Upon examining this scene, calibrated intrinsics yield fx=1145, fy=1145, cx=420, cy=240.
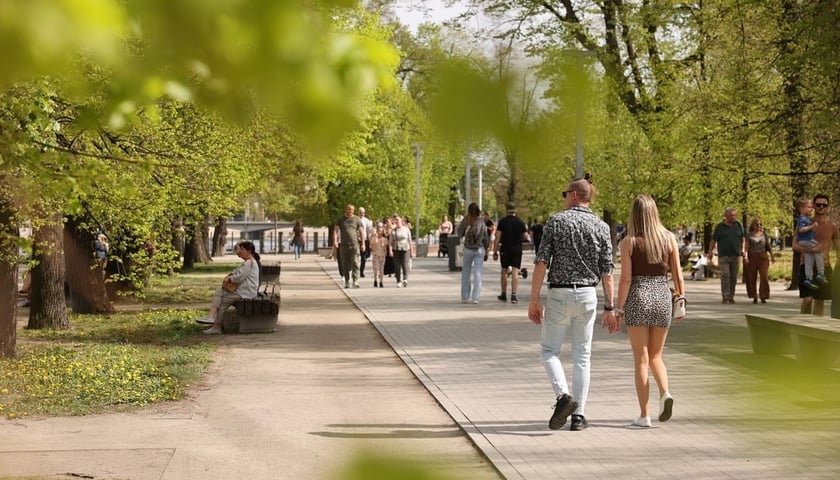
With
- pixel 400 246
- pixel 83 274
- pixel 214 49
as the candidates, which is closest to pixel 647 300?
pixel 214 49

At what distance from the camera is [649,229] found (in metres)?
9.33

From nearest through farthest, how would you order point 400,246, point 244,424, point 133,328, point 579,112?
point 579,112 < point 244,424 < point 133,328 < point 400,246

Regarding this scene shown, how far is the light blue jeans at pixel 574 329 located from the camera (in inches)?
352

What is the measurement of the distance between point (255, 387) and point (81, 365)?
2.32m

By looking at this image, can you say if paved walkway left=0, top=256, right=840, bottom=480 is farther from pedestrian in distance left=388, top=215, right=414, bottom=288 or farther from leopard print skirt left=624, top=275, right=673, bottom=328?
pedestrian in distance left=388, top=215, right=414, bottom=288

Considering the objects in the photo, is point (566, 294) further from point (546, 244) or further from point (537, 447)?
point (537, 447)

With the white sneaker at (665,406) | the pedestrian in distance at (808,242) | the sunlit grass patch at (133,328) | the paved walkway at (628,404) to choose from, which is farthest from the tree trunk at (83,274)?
the white sneaker at (665,406)

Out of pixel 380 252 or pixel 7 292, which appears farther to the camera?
pixel 380 252

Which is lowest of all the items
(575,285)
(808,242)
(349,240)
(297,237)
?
(575,285)

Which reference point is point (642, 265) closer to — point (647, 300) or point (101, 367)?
point (647, 300)

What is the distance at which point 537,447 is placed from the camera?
322 inches

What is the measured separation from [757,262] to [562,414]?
55.3ft

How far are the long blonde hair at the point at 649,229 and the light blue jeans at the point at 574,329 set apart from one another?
0.63 m

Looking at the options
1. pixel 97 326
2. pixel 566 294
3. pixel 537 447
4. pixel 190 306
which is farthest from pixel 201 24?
pixel 190 306
